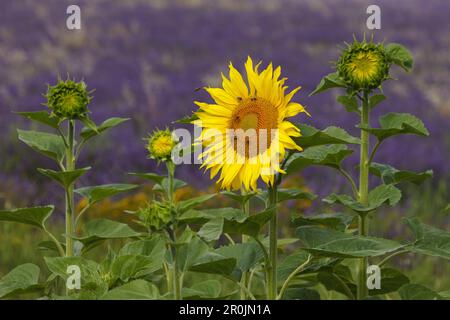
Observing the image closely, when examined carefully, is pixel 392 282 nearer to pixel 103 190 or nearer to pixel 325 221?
pixel 325 221

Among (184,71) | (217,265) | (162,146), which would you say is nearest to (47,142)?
(162,146)

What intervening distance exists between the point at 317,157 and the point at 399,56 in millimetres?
356

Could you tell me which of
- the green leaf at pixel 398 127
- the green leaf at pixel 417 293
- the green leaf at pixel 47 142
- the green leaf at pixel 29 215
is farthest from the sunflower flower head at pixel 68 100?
the green leaf at pixel 417 293

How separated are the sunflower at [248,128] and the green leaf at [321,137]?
30 millimetres

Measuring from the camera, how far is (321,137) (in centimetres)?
212

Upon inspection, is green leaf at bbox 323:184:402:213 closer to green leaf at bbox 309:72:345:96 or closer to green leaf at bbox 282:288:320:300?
green leaf at bbox 309:72:345:96

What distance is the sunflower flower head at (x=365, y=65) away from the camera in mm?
2316

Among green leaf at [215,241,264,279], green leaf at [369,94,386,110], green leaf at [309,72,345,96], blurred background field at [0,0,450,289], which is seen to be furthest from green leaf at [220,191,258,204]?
blurred background field at [0,0,450,289]

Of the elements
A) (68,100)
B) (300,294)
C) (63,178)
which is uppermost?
(68,100)

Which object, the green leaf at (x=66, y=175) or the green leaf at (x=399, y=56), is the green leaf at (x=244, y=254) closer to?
the green leaf at (x=66, y=175)

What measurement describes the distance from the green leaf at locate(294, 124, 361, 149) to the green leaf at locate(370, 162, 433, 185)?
0.42 meters

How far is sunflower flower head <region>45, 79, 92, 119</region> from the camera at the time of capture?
7.86 feet

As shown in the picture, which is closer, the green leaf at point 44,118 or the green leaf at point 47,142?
the green leaf at point 44,118
